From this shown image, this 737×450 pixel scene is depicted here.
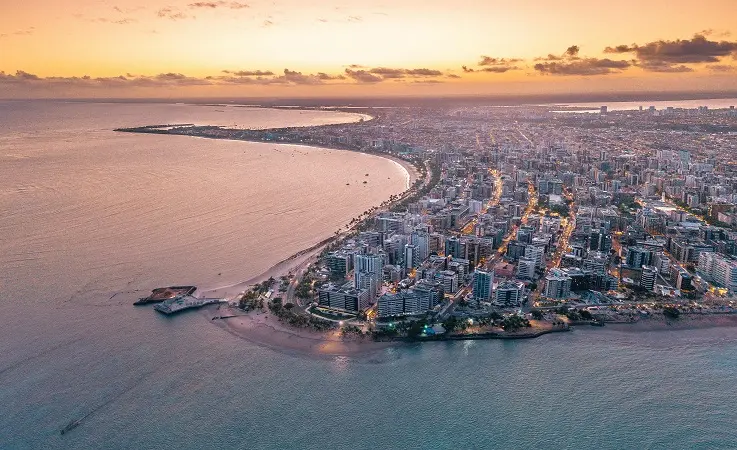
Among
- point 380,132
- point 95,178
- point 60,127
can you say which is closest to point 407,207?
point 95,178

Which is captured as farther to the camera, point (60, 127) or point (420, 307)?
point (60, 127)

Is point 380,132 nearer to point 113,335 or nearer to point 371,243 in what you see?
point 371,243

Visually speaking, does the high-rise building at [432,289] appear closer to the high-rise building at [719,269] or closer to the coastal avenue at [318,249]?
the coastal avenue at [318,249]

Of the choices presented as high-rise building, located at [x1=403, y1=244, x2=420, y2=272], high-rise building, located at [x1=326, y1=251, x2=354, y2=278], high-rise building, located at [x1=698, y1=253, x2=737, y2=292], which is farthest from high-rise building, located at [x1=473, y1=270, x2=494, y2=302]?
high-rise building, located at [x1=698, y1=253, x2=737, y2=292]

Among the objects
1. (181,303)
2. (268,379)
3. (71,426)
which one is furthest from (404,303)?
(71,426)

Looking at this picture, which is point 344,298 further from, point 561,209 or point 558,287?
point 561,209

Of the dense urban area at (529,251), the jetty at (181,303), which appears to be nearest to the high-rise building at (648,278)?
the dense urban area at (529,251)
